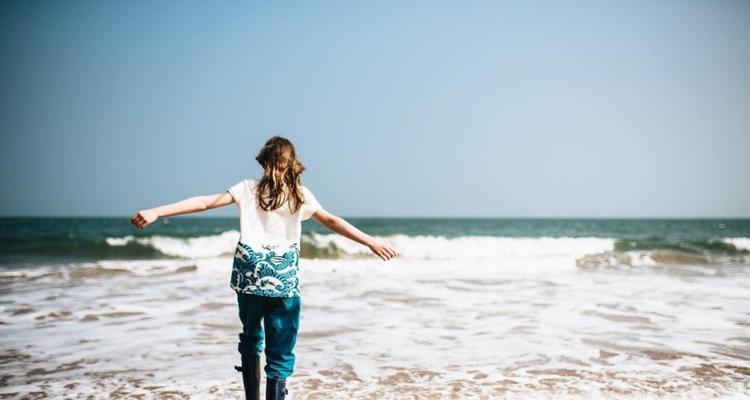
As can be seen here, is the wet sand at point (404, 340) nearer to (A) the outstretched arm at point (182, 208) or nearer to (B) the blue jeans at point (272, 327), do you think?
(B) the blue jeans at point (272, 327)

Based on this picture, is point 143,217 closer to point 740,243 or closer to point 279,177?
point 279,177

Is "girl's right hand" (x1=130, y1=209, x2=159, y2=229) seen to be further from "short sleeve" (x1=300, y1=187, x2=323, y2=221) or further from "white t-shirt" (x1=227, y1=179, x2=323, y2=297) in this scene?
"short sleeve" (x1=300, y1=187, x2=323, y2=221)

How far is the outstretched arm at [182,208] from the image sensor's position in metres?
2.78

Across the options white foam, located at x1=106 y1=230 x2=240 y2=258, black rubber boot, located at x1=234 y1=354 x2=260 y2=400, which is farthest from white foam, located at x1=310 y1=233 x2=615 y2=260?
black rubber boot, located at x1=234 y1=354 x2=260 y2=400

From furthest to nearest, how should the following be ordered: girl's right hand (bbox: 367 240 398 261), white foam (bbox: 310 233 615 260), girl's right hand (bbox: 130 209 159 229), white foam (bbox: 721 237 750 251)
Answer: white foam (bbox: 721 237 750 251) < white foam (bbox: 310 233 615 260) < girl's right hand (bbox: 367 240 398 261) < girl's right hand (bbox: 130 209 159 229)

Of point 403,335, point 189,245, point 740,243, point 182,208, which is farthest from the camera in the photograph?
point 189,245

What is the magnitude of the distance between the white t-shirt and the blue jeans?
Result: 0.09 meters

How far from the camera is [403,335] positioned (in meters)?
6.33

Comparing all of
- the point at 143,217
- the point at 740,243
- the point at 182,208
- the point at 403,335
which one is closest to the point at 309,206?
the point at 182,208

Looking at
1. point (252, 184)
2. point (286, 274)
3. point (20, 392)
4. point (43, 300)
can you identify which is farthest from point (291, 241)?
point (43, 300)

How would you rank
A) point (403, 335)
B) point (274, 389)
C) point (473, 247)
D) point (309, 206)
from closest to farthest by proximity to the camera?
1. point (309, 206)
2. point (274, 389)
3. point (403, 335)
4. point (473, 247)

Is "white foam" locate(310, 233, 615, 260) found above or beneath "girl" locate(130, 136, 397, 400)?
beneath

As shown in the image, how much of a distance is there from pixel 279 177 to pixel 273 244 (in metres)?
0.41

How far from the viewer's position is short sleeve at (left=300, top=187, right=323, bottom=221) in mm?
3252
